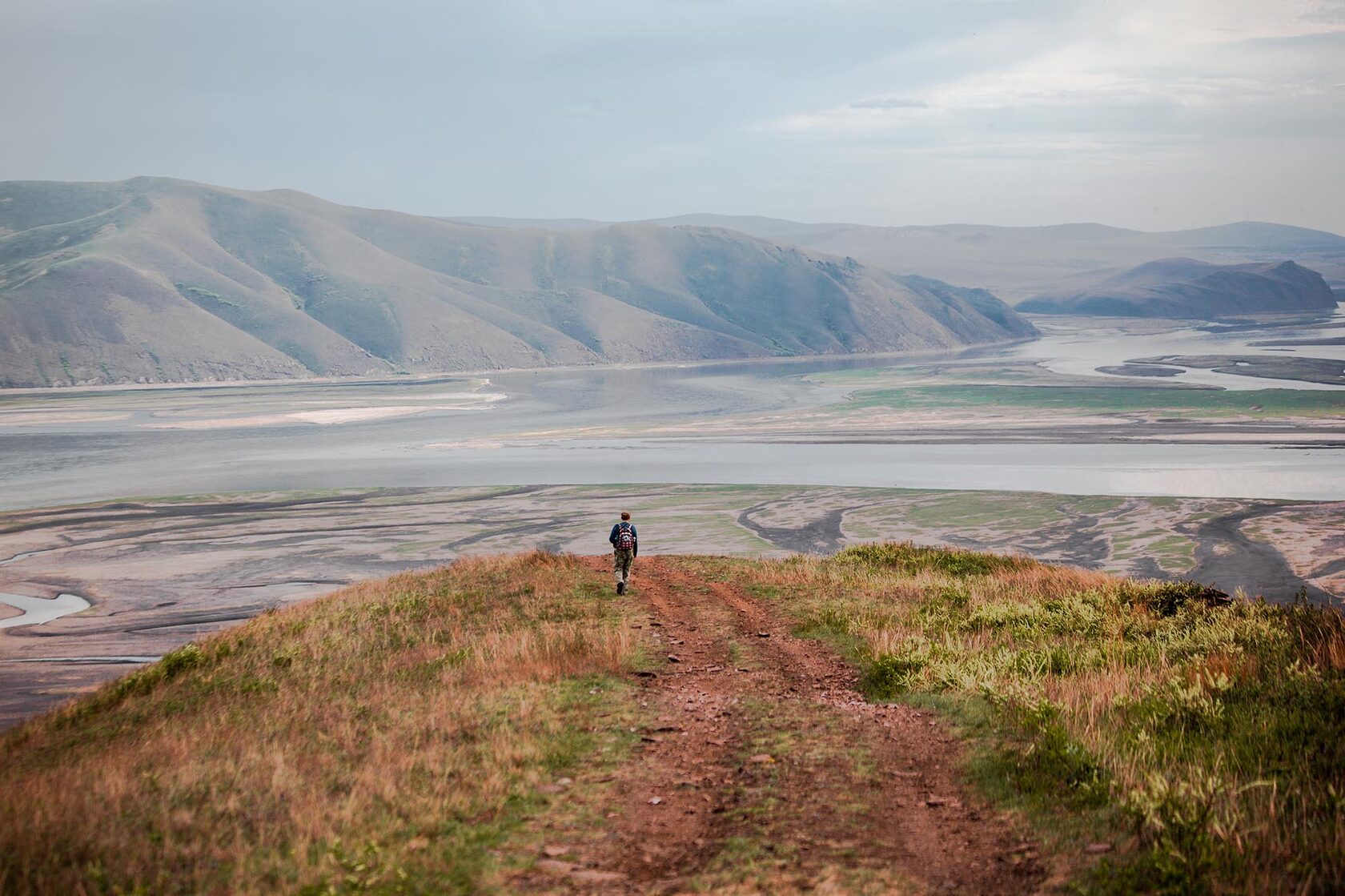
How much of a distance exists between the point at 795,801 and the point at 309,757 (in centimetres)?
469

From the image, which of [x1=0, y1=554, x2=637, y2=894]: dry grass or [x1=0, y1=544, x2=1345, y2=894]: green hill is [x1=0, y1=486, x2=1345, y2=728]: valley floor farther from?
[x1=0, y1=544, x2=1345, y2=894]: green hill

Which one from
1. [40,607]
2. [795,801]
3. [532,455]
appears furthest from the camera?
[532,455]

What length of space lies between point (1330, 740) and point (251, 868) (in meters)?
9.16

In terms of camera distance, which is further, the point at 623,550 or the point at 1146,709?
the point at 623,550

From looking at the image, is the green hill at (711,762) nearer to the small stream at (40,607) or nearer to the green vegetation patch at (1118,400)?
the small stream at (40,607)

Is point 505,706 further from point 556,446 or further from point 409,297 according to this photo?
point 409,297

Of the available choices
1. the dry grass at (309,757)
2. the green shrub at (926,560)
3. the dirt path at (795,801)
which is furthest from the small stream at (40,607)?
the dirt path at (795,801)

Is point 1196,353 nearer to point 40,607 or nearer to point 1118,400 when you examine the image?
point 1118,400

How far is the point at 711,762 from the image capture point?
30.6 ft

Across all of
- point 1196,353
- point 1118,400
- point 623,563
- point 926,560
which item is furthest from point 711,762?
point 1196,353

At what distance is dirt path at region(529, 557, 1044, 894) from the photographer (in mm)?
6980

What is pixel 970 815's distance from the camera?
7930mm

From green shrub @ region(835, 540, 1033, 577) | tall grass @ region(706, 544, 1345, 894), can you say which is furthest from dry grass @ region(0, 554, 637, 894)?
green shrub @ region(835, 540, 1033, 577)

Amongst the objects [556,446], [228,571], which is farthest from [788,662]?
[556,446]
